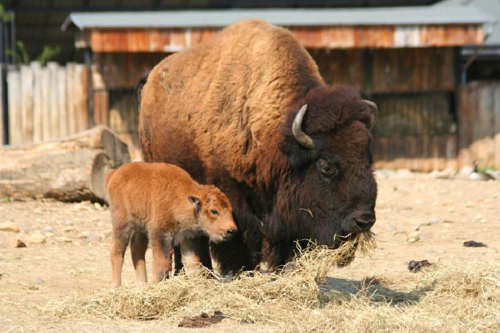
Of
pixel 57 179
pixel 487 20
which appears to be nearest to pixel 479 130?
A: pixel 487 20

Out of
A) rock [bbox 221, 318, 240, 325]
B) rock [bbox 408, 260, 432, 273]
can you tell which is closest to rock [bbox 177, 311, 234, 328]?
rock [bbox 221, 318, 240, 325]

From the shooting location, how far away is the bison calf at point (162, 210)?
6578 mm

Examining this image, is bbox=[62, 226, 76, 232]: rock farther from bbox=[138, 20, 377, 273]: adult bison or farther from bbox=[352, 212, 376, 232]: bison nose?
bbox=[352, 212, 376, 232]: bison nose

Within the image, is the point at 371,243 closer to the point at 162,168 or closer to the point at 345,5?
the point at 162,168

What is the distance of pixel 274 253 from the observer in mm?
6859

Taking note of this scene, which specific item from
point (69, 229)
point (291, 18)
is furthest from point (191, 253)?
point (291, 18)

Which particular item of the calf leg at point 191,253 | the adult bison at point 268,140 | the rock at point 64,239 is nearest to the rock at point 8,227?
the rock at point 64,239

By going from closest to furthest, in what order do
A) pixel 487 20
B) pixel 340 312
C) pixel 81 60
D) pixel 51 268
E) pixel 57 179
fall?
1. pixel 340 312
2. pixel 51 268
3. pixel 57 179
4. pixel 487 20
5. pixel 81 60

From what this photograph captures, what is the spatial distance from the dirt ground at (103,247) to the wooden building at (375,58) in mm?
4185

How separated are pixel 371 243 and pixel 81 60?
1931 centimetres

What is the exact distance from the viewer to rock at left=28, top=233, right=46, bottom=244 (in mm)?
9023

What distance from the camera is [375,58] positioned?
1736 cm

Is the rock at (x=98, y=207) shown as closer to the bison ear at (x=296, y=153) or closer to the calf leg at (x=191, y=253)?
the calf leg at (x=191, y=253)

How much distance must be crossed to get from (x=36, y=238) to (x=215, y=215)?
3262 mm
